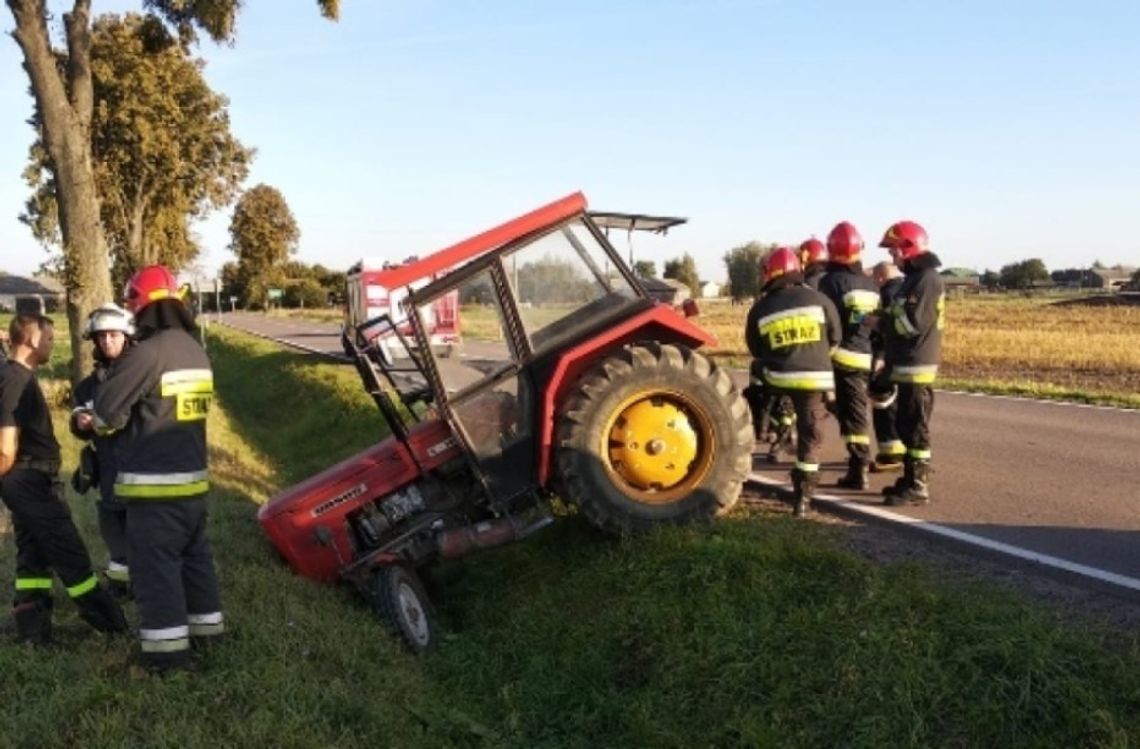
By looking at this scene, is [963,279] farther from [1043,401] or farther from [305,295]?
[1043,401]

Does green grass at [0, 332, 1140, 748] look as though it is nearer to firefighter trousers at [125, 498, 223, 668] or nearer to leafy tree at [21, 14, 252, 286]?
firefighter trousers at [125, 498, 223, 668]

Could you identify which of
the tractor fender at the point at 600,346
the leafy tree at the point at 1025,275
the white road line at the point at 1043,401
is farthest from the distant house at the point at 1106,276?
the tractor fender at the point at 600,346

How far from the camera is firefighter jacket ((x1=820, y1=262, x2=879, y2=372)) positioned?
25.1 ft

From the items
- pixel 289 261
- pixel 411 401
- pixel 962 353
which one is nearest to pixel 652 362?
pixel 411 401

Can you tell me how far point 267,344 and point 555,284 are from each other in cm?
2643

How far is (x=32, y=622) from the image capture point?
5.62 metres

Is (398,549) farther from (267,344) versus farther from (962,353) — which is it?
(267,344)

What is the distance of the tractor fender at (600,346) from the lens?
5.89 metres

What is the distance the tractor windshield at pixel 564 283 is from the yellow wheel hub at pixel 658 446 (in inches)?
26.7

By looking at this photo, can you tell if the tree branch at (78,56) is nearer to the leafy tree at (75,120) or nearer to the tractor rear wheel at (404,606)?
the leafy tree at (75,120)

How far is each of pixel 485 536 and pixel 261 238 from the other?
80.8 m

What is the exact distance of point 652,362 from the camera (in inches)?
230

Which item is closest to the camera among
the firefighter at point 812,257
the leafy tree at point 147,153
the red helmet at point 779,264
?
the red helmet at point 779,264

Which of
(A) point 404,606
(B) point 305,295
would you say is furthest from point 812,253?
(B) point 305,295
